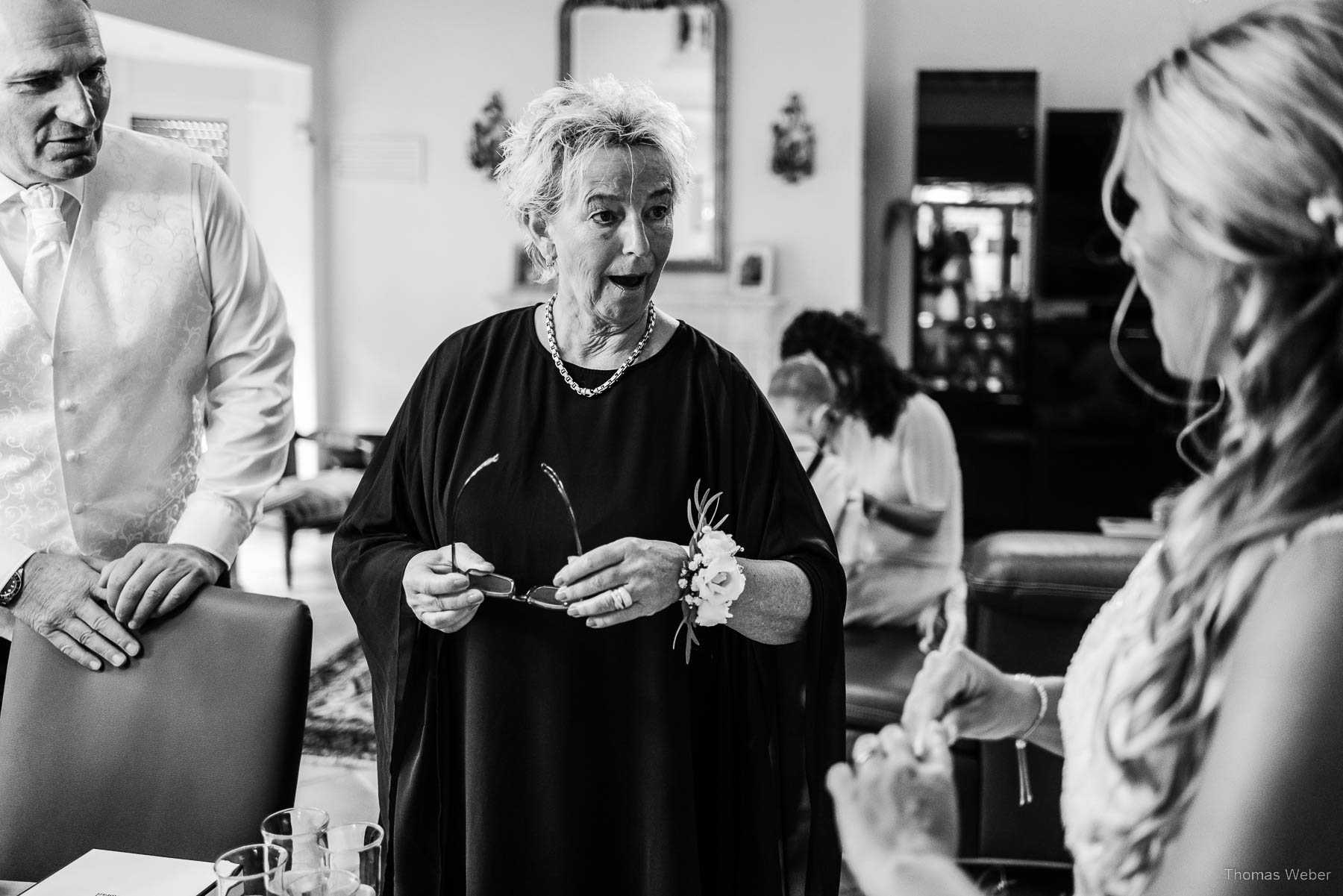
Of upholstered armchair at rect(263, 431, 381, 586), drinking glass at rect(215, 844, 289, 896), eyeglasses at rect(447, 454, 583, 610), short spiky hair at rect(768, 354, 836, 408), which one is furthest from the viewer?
upholstered armchair at rect(263, 431, 381, 586)

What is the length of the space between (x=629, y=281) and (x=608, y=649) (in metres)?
0.51

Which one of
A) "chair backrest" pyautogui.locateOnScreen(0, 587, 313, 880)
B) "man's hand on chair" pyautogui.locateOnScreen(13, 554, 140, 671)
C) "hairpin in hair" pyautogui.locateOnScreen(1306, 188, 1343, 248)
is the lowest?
"chair backrest" pyautogui.locateOnScreen(0, 587, 313, 880)

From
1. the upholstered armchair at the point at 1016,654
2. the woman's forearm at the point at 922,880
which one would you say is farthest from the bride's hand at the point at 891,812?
the upholstered armchair at the point at 1016,654

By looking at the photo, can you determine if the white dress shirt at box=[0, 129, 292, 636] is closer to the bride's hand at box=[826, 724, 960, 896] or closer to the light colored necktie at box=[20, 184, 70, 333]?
the light colored necktie at box=[20, 184, 70, 333]

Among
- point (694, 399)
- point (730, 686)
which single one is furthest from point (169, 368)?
point (730, 686)

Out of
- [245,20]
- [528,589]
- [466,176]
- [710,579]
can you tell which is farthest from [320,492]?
[710,579]

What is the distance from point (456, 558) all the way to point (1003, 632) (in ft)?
4.79

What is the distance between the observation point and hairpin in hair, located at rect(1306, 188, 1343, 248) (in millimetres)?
725

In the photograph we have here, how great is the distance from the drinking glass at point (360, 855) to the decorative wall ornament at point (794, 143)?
623 cm

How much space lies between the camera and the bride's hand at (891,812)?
88 centimetres

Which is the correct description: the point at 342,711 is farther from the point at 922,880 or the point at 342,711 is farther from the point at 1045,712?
the point at 922,880

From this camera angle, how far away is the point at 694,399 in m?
1.72

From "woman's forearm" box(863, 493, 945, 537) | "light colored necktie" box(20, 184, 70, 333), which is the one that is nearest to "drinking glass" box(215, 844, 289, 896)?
"light colored necktie" box(20, 184, 70, 333)

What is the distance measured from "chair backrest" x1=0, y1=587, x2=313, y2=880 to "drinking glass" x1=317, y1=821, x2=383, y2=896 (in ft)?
1.60
